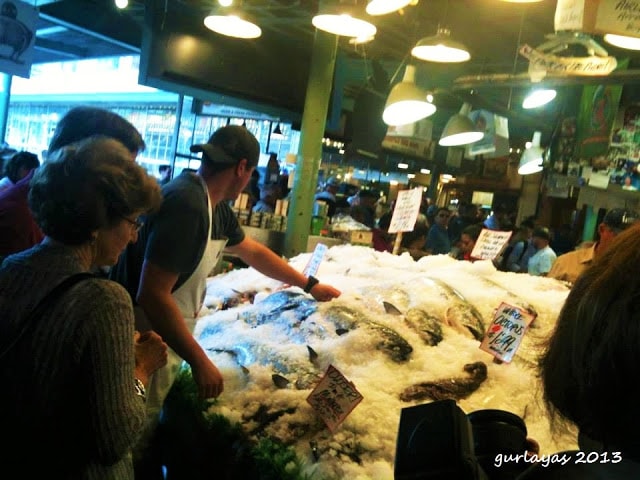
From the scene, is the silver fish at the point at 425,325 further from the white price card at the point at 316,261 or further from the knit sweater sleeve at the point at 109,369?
the knit sweater sleeve at the point at 109,369

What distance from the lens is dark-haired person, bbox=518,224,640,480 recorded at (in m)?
0.82

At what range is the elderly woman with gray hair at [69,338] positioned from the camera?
1.44 meters

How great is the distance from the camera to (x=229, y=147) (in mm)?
2689

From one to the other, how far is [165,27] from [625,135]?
6.26 metres

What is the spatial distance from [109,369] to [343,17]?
3159 mm

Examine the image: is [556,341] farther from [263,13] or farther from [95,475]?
[263,13]

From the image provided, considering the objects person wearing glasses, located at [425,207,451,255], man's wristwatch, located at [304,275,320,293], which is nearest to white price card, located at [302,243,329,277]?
man's wristwatch, located at [304,275,320,293]

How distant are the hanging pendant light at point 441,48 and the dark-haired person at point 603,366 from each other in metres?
4.03

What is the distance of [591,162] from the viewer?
872 centimetres

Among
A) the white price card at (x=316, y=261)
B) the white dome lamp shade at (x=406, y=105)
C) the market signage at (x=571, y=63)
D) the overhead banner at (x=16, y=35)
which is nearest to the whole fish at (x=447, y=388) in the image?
the white price card at (x=316, y=261)

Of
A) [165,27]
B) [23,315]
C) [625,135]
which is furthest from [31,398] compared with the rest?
[625,135]

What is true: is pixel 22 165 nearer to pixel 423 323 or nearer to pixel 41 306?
pixel 423 323

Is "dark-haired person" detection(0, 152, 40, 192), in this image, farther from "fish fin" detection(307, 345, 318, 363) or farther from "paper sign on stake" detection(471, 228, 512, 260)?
"paper sign on stake" detection(471, 228, 512, 260)

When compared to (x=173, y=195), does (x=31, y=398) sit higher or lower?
lower
